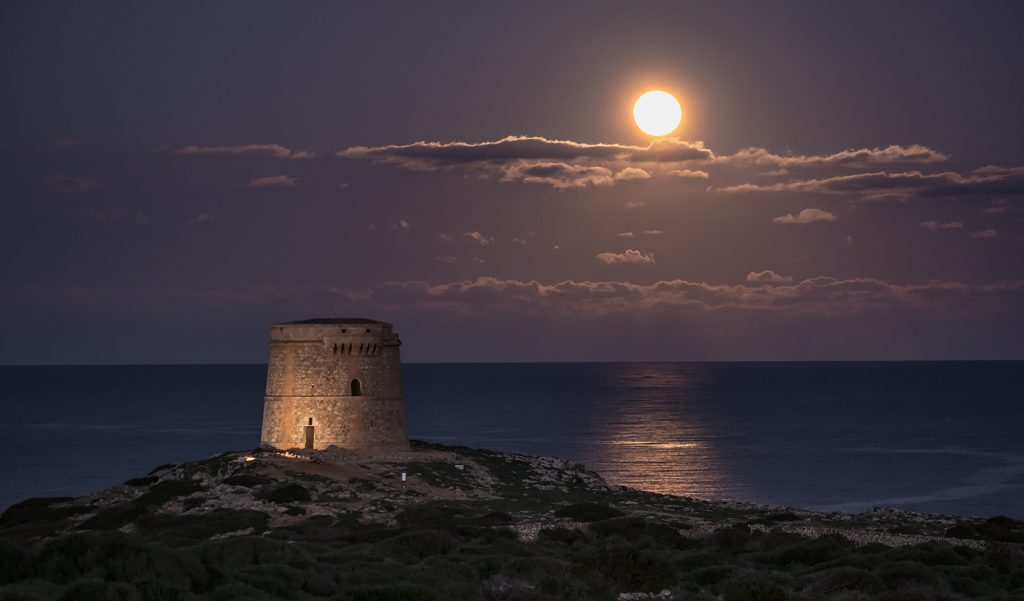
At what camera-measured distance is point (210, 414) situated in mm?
170125

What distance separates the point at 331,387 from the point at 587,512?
15.2 metres

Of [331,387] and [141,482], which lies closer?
[141,482]

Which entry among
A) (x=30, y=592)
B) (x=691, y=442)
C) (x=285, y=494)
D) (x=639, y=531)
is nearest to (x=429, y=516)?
(x=285, y=494)

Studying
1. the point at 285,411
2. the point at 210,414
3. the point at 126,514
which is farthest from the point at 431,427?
the point at 126,514

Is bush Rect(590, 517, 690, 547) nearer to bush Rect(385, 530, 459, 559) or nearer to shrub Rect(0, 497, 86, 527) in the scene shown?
bush Rect(385, 530, 459, 559)

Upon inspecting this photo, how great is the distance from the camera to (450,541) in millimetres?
31797

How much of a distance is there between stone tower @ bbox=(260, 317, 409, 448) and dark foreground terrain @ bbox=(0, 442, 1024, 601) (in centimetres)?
165

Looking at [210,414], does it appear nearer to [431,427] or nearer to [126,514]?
[431,427]

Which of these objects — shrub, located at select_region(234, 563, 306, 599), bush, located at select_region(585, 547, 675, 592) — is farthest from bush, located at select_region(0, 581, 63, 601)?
bush, located at select_region(585, 547, 675, 592)

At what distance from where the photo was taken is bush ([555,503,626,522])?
1529 inches

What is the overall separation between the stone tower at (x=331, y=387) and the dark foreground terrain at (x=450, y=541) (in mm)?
1654

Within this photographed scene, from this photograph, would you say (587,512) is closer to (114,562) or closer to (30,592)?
(114,562)

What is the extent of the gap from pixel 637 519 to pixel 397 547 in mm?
8329

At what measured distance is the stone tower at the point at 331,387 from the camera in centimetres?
5109
